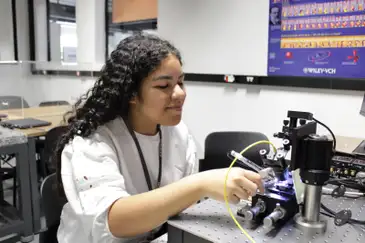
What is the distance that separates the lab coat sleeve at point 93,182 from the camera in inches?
31.5

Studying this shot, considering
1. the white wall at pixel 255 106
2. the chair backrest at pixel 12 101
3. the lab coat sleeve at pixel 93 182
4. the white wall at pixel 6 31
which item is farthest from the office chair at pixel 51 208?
the white wall at pixel 6 31

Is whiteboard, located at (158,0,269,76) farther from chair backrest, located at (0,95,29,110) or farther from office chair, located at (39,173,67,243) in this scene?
office chair, located at (39,173,67,243)

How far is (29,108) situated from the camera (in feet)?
10.9

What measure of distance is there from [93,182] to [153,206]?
18 centimetres

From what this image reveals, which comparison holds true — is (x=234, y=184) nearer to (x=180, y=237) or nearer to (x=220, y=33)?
(x=180, y=237)

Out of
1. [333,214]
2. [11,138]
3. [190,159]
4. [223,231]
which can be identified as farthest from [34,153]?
[333,214]

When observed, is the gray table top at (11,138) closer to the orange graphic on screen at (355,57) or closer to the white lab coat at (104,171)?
the white lab coat at (104,171)

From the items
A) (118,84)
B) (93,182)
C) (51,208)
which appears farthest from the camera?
(51,208)

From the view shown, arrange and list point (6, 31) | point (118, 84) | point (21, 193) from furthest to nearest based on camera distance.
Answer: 1. point (6, 31)
2. point (21, 193)
3. point (118, 84)

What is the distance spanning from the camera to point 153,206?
30.2 inches

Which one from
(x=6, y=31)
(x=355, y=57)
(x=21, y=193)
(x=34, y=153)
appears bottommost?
(x=21, y=193)

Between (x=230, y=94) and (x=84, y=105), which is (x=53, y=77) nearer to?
(x=230, y=94)

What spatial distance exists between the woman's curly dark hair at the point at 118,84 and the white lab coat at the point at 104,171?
3 centimetres

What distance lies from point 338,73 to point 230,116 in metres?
0.94
